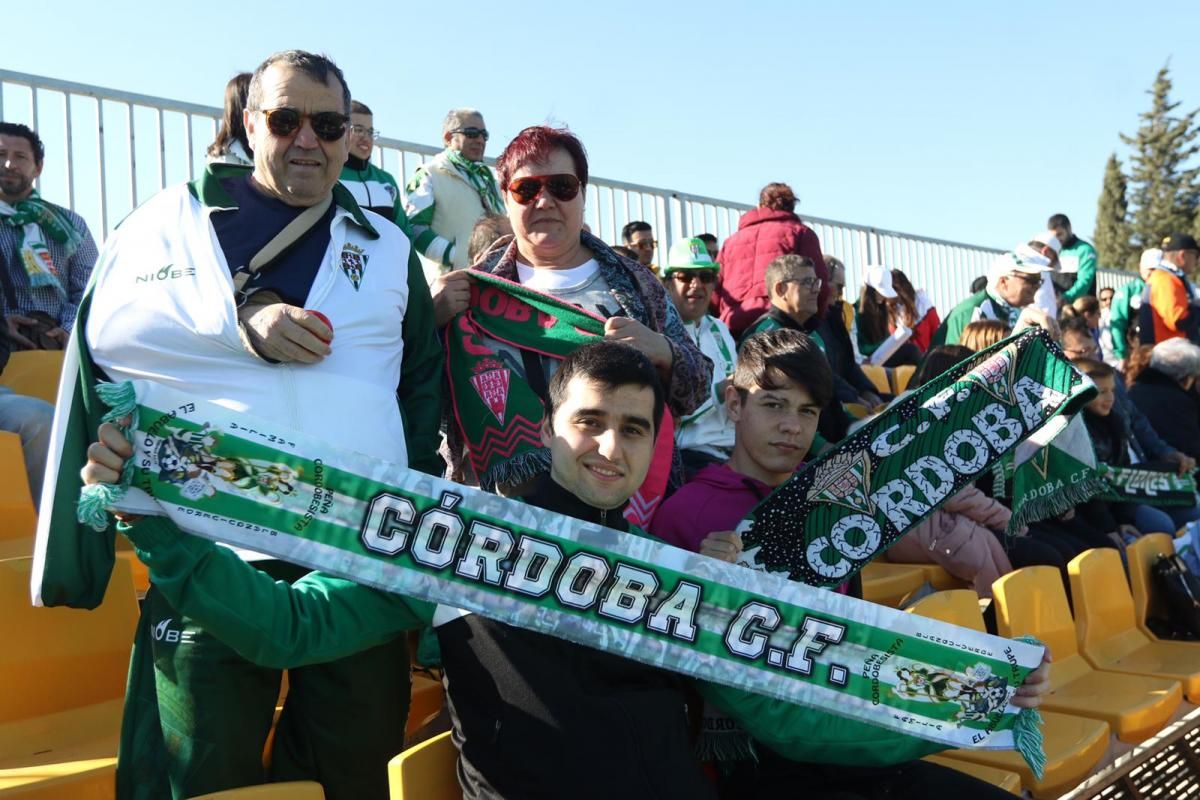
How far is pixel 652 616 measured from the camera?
2201mm

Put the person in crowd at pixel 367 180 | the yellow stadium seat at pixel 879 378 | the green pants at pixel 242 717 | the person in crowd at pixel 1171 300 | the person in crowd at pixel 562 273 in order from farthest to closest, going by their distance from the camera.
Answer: the person in crowd at pixel 1171 300
the yellow stadium seat at pixel 879 378
the person in crowd at pixel 367 180
the person in crowd at pixel 562 273
the green pants at pixel 242 717

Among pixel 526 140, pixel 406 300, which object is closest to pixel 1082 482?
pixel 526 140

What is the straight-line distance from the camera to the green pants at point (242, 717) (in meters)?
2.12

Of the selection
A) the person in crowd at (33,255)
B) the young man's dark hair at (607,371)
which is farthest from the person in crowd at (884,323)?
the young man's dark hair at (607,371)

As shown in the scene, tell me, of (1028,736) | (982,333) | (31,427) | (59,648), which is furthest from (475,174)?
(1028,736)

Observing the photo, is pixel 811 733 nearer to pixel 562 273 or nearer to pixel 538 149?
pixel 562 273

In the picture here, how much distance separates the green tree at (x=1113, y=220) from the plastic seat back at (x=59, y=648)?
5097 cm

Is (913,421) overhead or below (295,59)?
below

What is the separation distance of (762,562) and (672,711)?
722mm

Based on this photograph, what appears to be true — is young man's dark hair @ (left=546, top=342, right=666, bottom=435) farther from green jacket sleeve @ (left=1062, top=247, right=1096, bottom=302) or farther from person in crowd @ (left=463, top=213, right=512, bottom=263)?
green jacket sleeve @ (left=1062, top=247, right=1096, bottom=302)

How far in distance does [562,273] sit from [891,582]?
96.0 inches

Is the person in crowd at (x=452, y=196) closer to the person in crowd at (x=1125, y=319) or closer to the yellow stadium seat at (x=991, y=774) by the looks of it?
the yellow stadium seat at (x=991, y=774)

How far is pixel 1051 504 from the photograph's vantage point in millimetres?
5141

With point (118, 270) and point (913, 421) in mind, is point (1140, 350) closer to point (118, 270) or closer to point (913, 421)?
point (913, 421)
